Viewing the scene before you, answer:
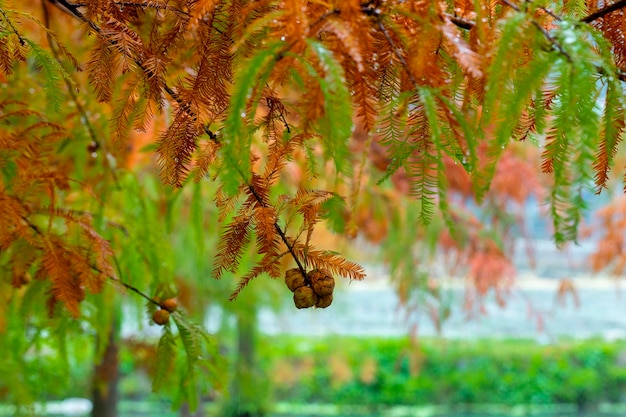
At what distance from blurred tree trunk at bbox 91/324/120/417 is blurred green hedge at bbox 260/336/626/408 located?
3196 millimetres

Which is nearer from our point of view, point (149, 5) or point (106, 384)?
point (149, 5)

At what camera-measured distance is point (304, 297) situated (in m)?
0.52

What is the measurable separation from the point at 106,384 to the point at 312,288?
8.41ft

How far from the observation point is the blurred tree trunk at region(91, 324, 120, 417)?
2.81 meters

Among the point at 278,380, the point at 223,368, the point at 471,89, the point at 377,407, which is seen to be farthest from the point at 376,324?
the point at 471,89

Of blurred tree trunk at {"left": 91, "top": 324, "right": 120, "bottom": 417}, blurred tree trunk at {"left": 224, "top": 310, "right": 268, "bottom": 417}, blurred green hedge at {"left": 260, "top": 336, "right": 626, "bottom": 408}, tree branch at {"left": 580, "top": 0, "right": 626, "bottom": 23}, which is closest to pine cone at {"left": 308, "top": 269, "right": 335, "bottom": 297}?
tree branch at {"left": 580, "top": 0, "right": 626, "bottom": 23}

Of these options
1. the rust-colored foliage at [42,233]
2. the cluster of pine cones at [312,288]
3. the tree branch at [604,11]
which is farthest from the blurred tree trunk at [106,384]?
the tree branch at [604,11]

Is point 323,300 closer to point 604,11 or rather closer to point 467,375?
point 604,11

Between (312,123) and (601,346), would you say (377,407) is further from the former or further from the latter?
(312,123)

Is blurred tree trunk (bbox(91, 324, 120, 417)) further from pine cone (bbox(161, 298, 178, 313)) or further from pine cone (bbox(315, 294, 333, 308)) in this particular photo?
pine cone (bbox(315, 294, 333, 308))

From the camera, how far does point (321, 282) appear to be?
529 millimetres

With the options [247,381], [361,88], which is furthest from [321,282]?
[247,381]

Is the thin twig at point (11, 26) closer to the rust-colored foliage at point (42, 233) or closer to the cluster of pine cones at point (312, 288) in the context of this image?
the rust-colored foliage at point (42, 233)

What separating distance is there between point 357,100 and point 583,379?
21.3 ft
